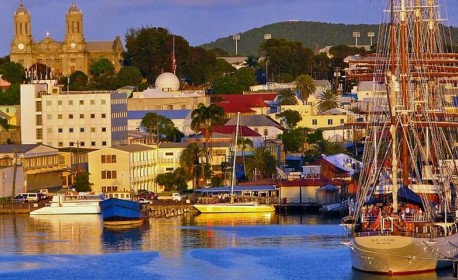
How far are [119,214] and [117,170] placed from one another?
15.8 meters

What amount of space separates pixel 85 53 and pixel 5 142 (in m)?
49.5

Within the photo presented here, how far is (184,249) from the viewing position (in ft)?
216

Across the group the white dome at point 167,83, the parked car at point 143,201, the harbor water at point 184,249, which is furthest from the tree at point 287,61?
the harbor water at point 184,249

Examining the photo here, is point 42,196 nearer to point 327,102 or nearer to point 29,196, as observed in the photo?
point 29,196

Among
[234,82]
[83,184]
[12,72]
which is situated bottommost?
[83,184]

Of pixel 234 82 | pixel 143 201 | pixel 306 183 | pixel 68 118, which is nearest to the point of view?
pixel 143 201

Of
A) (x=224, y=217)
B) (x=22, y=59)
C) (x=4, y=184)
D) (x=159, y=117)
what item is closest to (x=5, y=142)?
(x=159, y=117)

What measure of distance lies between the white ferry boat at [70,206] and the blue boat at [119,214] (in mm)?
6219

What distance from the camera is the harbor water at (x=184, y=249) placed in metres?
58.2

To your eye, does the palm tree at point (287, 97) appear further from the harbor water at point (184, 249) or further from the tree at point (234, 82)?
the harbor water at point (184, 249)

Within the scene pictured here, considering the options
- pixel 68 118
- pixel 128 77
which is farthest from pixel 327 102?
pixel 68 118

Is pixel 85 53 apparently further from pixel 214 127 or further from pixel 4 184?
pixel 4 184

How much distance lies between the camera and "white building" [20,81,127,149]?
106125 millimetres

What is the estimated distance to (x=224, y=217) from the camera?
83.0m
